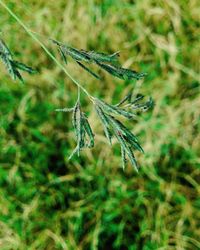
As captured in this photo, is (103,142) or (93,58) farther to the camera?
(103,142)

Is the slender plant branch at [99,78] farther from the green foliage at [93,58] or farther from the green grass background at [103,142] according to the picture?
the green grass background at [103,142]

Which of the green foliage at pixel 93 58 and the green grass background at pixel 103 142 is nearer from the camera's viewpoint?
the green foliage at pixel 93 58

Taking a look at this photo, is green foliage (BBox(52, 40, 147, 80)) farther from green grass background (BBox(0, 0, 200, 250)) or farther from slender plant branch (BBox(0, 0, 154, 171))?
green grass background (BBox(0, 0, 200, 250))

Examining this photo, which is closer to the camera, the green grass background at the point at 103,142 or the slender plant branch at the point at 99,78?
the slender plant branch at the point at 99,78

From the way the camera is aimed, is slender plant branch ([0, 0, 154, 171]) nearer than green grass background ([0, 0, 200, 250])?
Yes

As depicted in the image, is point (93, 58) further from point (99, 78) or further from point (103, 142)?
point (103, 142)

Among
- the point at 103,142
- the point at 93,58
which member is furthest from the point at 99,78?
the point at 103,142

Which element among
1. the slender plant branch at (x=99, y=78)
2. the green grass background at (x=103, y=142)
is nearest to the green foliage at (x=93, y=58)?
the slender plant branch at (x=99, y=78)

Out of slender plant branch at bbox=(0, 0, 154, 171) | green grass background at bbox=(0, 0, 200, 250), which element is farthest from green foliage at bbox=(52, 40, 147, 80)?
green grass background at bbox=(0, 0, 200, 250)

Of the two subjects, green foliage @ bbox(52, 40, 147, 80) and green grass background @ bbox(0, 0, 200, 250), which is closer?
green foliage @ bbox(52, 40, 147, 80)
